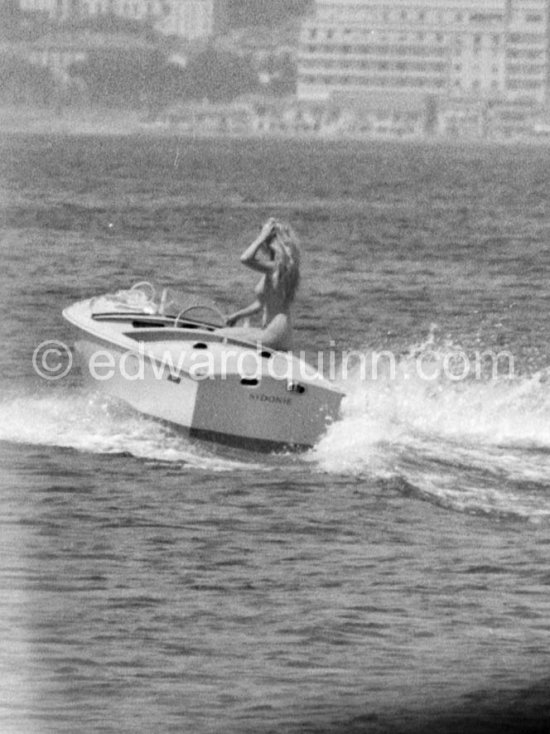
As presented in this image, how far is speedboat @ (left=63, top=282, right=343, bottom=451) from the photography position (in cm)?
1930

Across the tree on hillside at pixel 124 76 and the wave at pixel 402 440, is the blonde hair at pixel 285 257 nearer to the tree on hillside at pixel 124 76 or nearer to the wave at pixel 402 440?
the wave at pixel 402 440

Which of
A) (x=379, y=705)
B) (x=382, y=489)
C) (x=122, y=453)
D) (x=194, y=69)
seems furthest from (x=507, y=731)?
(x=194, y=69)

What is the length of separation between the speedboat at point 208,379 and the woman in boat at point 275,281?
0.74ft

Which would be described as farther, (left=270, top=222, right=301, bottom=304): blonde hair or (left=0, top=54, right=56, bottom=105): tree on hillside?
(left=0, top=54, right=56, bottom=105): tree on hillside

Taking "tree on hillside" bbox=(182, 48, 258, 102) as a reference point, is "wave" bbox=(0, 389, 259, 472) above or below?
above

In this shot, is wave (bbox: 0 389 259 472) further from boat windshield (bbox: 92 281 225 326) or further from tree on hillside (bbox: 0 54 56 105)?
tree on hillside (bbox: 0 54 56 105)

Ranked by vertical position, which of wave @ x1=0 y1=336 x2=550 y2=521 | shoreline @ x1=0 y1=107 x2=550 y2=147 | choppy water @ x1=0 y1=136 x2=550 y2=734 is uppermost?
wave @ x1=0 y1=336 x2=550 y2=521

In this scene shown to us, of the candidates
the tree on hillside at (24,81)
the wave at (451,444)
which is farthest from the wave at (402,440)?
the tree on hillside at (24,81)

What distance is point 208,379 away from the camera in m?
19.6

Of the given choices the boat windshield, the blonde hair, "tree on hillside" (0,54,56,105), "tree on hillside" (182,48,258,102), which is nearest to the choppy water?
the boat windshield

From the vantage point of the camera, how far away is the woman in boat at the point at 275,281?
65.1 feet

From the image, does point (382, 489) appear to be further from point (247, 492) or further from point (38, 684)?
point (38, 684)

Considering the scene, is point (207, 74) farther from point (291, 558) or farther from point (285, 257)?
point (291, 558)

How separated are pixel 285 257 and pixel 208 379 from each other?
4.03 ft
